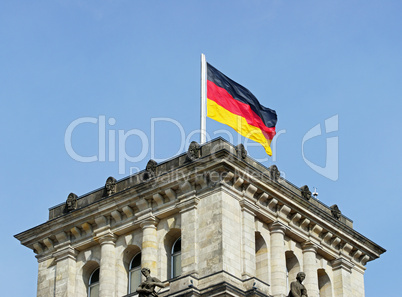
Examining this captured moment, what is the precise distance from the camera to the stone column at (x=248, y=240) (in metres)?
65.4

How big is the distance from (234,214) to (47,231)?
11.5 m

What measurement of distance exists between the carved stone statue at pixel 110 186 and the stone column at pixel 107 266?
2.22m

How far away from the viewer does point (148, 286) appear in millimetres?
62938

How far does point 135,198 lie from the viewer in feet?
226

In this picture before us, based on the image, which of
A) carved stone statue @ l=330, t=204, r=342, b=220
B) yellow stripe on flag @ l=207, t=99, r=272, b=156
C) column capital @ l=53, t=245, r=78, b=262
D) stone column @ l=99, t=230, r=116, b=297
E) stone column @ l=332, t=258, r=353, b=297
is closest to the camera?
stone column @ l=99, t=230, r=116, b=297

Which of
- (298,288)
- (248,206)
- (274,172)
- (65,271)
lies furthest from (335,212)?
(65,271)

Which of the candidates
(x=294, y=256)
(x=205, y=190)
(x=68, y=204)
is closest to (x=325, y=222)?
(x=294, y=256)

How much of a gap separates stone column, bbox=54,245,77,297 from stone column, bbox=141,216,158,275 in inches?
190

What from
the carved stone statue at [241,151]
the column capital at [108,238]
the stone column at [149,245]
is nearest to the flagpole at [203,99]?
the carved stone statue at [241,151]

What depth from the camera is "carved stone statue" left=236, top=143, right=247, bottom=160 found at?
67688mm

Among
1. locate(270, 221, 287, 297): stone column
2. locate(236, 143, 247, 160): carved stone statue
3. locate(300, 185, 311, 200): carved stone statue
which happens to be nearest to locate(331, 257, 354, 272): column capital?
locate(300, 185, 311, 200): carved stone statue

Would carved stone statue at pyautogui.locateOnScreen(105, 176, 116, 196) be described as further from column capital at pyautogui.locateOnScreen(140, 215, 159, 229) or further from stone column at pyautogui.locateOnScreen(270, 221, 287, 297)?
stone column at pyautogui.locateOnScreen(270, 221, 287, 297)

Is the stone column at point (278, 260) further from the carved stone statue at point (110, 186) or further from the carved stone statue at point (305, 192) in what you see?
the carved stone statue at point (110, 186)

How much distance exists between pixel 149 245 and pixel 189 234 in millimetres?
2772
